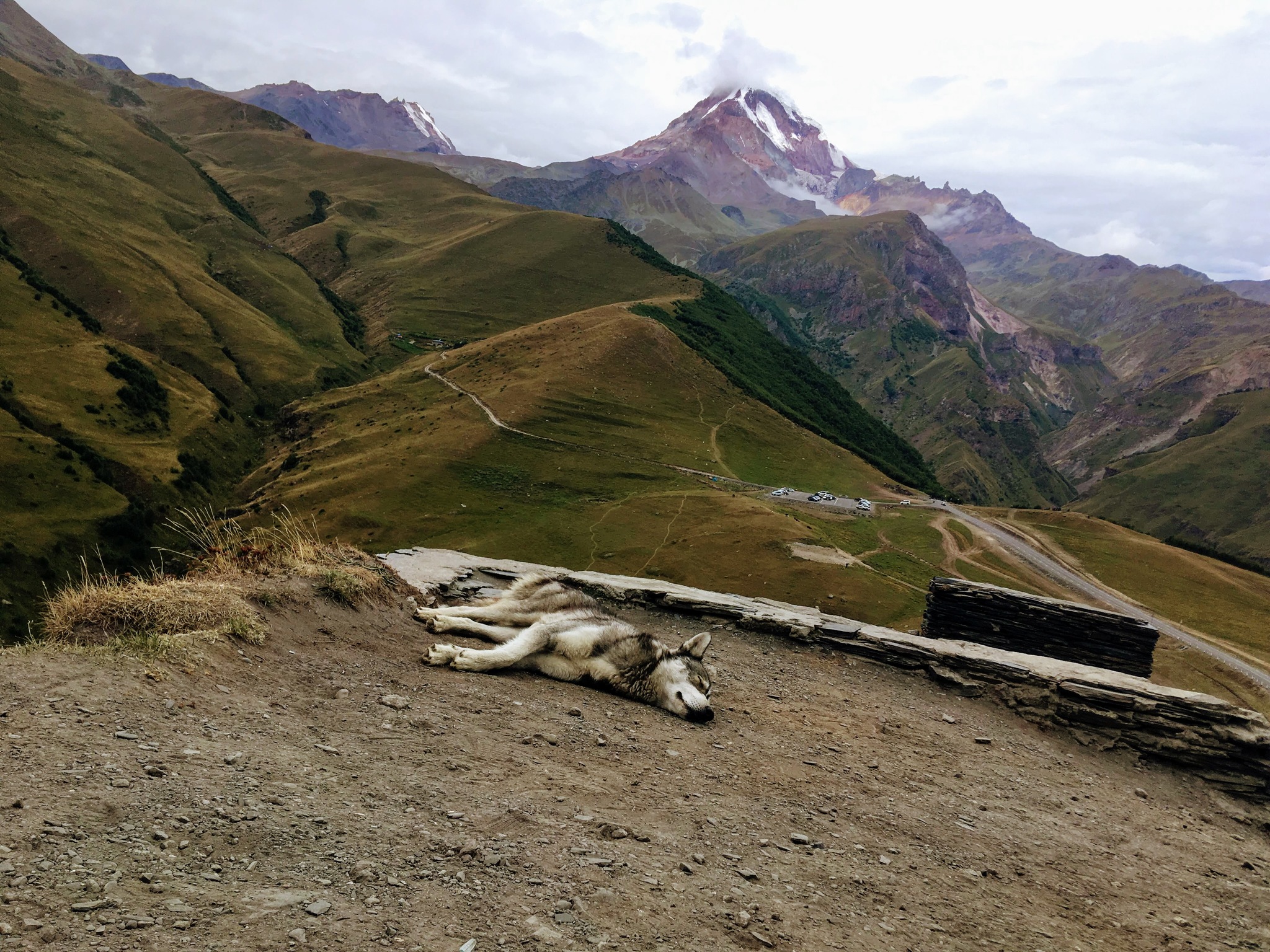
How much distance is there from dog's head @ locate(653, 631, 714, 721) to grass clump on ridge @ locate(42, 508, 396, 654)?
4.84 meters

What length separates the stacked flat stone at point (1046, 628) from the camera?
51.1 feet

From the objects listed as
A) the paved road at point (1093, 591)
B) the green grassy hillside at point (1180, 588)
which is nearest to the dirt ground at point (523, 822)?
the green grassy hillside at point (1180, 588)

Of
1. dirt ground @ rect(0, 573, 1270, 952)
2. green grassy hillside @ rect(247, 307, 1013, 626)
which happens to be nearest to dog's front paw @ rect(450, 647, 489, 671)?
dirt ground @ rect(0, 573, 1270, 952)

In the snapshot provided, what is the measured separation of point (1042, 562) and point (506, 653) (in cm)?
9113

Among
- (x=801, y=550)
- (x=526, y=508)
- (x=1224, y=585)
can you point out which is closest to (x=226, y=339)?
(x=526, y=508)

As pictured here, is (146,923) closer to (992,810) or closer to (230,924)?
(230,924)

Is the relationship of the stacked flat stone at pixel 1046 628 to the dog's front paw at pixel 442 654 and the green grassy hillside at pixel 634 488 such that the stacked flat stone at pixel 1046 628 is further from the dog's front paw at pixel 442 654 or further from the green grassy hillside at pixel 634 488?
the green grassy hillside at pixel 634 488

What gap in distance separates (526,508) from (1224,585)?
8781 centimetres

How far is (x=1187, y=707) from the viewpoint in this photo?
36.7ft

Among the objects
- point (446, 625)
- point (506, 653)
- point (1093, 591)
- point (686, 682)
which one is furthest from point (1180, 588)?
point (446, 625)

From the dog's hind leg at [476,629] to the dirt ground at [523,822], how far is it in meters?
0.35

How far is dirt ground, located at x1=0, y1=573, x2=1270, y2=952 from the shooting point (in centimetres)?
432

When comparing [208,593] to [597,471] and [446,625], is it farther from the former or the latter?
[597,471]

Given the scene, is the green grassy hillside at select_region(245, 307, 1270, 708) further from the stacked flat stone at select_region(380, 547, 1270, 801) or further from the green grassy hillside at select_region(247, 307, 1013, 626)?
the stacked flat stone at select_region(380, 547, 1270, 801)
